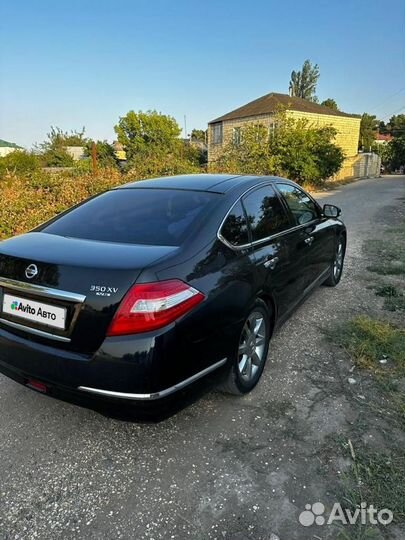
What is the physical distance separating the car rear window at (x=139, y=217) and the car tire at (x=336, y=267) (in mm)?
2832

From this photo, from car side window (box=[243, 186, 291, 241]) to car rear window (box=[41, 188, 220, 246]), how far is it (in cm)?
36

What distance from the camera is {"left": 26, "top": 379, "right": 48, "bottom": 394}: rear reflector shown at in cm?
230

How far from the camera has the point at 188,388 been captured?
2.24 metres

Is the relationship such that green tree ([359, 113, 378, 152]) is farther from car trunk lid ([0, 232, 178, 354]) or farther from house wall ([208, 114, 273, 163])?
car trunk lid ([0, 232, 178, 354])

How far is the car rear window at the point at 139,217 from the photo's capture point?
259 cm

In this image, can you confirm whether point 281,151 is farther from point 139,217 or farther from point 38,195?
point 139,217

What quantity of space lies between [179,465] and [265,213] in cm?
201

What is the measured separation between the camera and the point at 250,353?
298 centimetres

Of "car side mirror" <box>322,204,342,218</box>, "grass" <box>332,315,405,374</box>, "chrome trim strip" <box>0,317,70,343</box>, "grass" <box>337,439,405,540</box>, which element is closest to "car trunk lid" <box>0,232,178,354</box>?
"chrome trim strip" <box>0,317,70,343</box>

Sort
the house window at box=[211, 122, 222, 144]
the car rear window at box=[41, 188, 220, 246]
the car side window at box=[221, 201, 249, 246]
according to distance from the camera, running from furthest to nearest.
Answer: the house window at box=[211, 122, 222, 144]
the car side window at box=[221, 201, 249, 246]
the car rear window at box=[41, 188, 220, 246]

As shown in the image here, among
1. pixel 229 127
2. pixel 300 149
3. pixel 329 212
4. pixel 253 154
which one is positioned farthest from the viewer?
pixel 229 127

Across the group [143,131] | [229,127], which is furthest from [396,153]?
[143,131]

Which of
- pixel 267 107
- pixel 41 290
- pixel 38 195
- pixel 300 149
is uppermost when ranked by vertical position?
pixel 267 107

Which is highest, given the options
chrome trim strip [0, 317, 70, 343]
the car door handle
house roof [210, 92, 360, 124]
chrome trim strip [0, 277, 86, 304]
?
house roof [210, 92, 360, 124]
